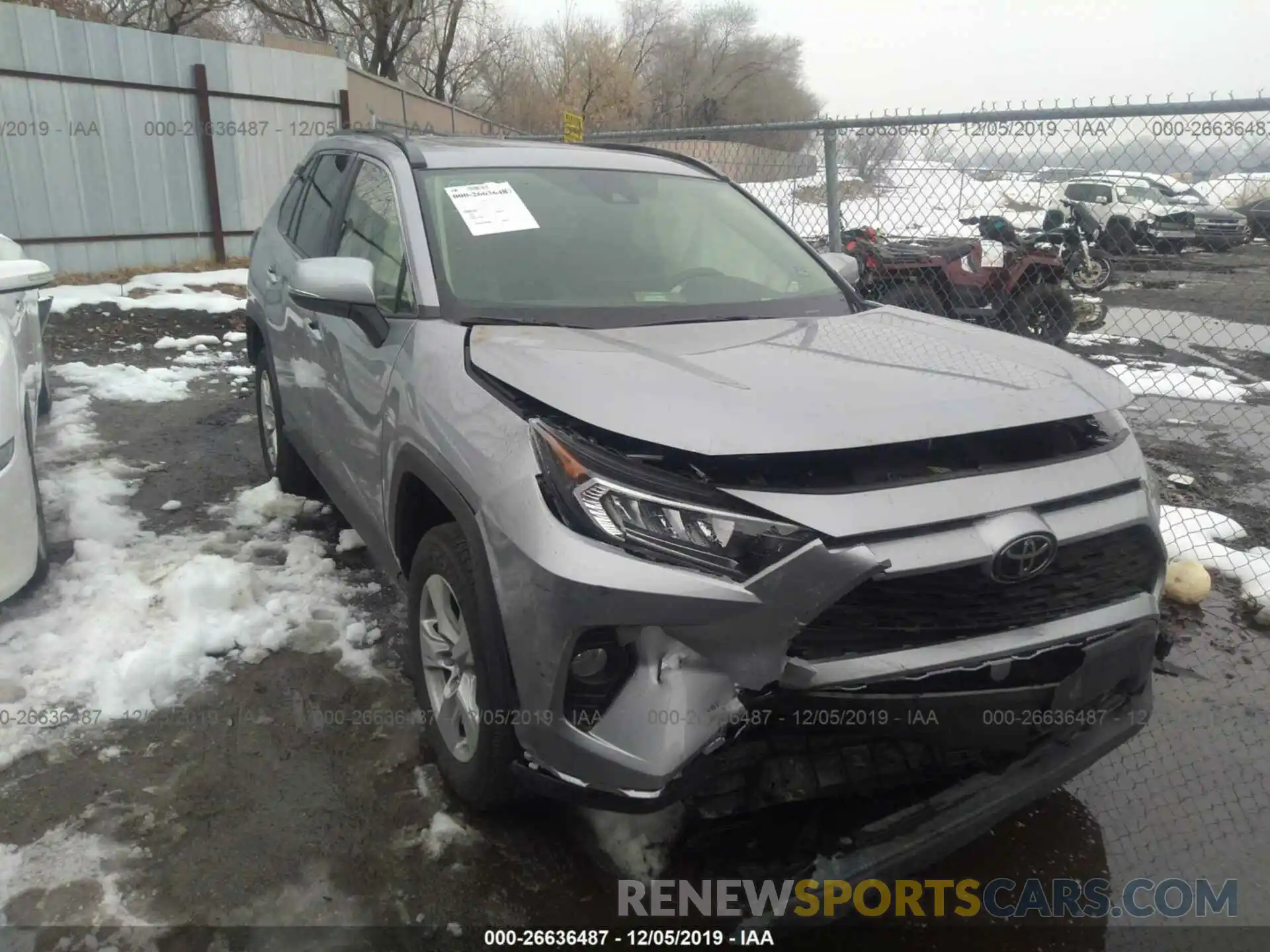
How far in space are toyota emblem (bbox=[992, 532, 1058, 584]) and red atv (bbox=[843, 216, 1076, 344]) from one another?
5589 millimetres

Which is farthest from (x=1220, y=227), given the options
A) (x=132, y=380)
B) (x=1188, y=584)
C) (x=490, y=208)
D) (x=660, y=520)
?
(x=132, y=380)

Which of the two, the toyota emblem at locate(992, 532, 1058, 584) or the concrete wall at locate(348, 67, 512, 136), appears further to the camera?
the concrete wall at locate(348, 67, 512, 136)

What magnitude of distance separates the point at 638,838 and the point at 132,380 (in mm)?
5955

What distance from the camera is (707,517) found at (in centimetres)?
194

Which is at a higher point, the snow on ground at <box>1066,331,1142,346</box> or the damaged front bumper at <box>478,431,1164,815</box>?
the damaged front bumper at <box>478,431,1164,815</box>

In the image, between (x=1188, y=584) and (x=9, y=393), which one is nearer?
(x=9, y=393)

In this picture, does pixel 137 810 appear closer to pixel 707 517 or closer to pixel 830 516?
pixel 707 517

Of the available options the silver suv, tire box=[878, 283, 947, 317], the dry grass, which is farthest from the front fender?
Result: the dry grass

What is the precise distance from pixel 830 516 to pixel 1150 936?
146 cm

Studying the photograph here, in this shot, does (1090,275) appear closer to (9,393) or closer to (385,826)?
(385,826)

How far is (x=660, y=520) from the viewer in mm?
1947

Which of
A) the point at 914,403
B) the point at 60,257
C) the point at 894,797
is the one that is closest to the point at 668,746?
the point at 894,797

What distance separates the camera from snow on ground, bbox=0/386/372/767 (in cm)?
310

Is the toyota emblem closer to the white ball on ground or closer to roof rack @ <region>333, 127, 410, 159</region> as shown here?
the white ball on ground
